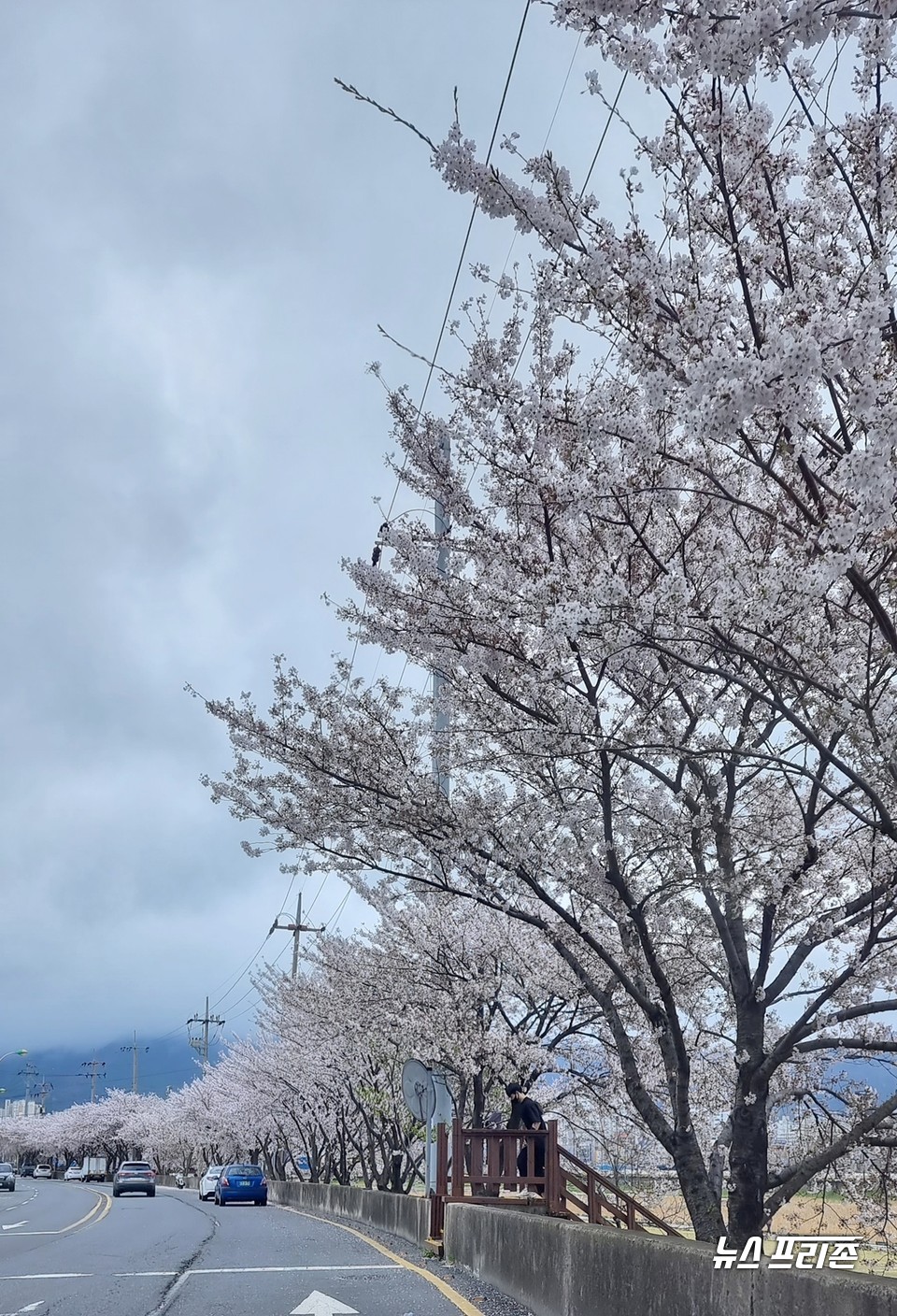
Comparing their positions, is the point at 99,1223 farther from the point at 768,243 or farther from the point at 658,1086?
the point at 768,243

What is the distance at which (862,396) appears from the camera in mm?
4352

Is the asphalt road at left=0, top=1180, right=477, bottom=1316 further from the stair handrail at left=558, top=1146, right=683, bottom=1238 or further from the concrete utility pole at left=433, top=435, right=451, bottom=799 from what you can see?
the concrete utility pole at left=433, top=435, right=451, bottom=799

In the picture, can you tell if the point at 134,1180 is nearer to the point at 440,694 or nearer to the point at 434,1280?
the point at 434,1280

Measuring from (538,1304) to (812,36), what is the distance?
8525 millimetres

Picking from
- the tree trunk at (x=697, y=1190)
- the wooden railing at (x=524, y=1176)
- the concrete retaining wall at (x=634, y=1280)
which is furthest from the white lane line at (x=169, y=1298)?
the tree trunk at (x=697, y=1190)

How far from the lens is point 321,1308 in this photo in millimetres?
10125

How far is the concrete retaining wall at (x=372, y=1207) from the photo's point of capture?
58.7 feet

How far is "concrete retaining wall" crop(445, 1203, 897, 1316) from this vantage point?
473 cm

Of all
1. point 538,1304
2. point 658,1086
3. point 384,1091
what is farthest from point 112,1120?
point 538,1304

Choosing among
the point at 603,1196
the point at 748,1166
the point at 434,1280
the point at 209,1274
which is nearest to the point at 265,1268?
the point at 209,1274

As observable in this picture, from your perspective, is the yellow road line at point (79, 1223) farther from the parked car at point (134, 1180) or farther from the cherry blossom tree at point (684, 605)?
the parked car at point (134, 1180)

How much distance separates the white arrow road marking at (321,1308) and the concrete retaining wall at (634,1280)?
1.39m

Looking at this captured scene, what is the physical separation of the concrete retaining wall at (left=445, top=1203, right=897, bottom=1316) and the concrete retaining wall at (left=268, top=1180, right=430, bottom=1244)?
6403 millimetres

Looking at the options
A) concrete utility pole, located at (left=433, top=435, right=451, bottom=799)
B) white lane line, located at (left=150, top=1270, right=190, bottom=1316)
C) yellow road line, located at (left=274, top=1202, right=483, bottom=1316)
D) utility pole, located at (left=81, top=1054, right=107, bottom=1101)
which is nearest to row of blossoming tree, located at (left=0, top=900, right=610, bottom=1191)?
yellow road line, located at (left=274, top=1202, right=483, bottom=1316)
